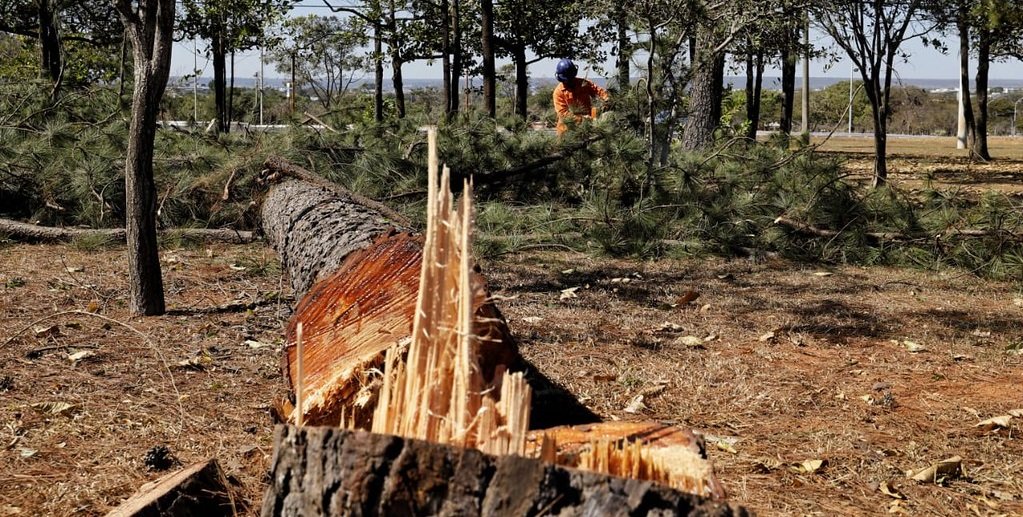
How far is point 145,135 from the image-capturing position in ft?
15.9

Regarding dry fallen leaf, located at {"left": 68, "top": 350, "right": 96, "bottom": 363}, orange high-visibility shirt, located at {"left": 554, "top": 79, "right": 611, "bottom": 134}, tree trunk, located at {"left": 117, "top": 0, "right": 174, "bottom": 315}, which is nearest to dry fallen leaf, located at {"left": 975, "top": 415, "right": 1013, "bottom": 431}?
dry fallen leaf, located at {"left": 68, "top": 350, "right": 96, "bottom": 363}

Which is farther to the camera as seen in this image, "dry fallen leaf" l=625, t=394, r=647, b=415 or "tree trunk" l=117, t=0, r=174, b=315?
"tree trunk" l=117, t=0, r=174, b=315

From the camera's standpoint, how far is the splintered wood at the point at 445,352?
5.76 feet

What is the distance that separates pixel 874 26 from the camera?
10344 mm

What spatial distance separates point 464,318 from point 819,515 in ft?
5.41

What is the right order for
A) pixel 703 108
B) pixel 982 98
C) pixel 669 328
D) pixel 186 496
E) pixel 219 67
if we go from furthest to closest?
pixel 982 98
pixel 219 67
pixel 703 108
pixel 669 328
pixel 186 496

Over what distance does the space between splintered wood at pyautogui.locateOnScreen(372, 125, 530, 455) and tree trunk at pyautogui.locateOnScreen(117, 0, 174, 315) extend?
342cm

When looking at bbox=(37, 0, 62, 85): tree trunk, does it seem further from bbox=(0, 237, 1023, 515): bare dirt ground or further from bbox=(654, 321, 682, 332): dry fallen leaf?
bbox=(654, 321, 682, 332): dry fallen leaf

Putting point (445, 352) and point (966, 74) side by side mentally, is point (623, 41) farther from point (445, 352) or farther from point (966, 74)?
point (966, 74)

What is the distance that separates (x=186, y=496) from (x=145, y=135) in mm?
2692

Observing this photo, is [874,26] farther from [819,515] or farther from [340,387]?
[340,387]

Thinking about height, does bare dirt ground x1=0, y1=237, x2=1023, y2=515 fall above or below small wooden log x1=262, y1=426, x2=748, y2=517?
below

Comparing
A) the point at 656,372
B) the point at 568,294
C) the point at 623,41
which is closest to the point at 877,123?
the point at 623,41

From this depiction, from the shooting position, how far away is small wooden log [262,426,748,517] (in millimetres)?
1546
